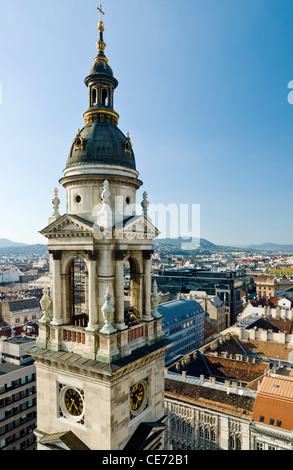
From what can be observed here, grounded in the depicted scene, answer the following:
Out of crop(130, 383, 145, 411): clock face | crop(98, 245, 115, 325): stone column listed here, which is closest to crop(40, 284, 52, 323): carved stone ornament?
crop(98, 245, 115, 325): stone column

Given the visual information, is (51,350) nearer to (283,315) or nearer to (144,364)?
(144,364)

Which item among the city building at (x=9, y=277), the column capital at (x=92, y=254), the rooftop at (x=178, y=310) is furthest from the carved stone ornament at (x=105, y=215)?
the city building at (x=9, y=277)

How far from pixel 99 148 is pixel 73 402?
13.4 m

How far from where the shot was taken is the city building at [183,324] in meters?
79.9

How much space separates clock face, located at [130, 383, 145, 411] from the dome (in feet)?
40.0

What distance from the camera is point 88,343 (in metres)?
15.4

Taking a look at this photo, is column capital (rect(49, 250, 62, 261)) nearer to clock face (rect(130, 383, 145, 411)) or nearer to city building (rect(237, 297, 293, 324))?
clock face (rect(130, 383, 145, 411))

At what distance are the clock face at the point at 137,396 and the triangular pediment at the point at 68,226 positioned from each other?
881cm

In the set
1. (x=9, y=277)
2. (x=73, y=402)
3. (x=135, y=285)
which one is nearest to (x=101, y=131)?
(x=135, y=285)

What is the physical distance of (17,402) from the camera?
42531 mm

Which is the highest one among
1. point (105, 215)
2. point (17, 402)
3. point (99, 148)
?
point (99, 148)

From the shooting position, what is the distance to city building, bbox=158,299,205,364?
7994cm

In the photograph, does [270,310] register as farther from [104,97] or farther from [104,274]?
[104,97]

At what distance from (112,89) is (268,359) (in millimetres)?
55569
